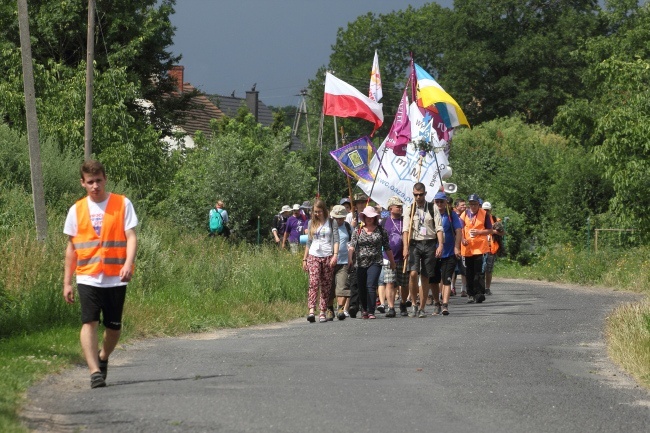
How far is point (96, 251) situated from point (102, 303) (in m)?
0.42

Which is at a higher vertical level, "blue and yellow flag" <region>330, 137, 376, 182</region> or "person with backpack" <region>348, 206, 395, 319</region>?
"blue and yellow flag" <region>330, 137, 376, 182</region>

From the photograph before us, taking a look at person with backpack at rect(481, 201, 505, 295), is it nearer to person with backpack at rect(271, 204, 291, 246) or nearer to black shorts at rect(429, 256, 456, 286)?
black shorts at rect(429, 256, 456, 286)

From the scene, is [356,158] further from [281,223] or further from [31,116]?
[281,223]

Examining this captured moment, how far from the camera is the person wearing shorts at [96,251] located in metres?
10.2

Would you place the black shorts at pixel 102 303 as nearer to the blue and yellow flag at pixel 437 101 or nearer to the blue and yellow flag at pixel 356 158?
the blue and yellow flag at pixel 437 101

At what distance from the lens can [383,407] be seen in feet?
29.7

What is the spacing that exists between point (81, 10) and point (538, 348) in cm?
3381

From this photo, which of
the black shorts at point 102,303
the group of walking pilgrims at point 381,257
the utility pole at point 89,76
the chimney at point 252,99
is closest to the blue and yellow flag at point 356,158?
the group of walking pilgrims at point 381,257

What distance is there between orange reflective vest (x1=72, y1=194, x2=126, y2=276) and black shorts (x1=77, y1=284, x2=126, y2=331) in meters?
0.14

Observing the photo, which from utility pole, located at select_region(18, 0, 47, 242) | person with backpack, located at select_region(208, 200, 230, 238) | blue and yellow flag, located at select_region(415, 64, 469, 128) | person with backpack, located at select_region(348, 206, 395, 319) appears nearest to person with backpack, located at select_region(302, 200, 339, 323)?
person with backpack, located at select_region(348, 206, 395, 319)

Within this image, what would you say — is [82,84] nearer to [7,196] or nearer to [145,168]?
[145,168]

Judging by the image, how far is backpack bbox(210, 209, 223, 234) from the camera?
31203 mm

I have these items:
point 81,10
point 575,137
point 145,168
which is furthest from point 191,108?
point 575,137

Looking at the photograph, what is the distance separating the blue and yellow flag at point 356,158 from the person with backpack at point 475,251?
2.35 m
